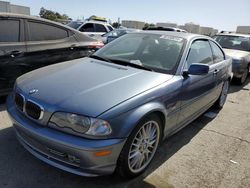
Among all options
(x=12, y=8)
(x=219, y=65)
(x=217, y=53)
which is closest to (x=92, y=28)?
(x=217, y=53)

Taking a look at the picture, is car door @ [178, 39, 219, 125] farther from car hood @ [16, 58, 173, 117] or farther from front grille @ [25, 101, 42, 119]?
front grille @ [25, 101, 42, 119]

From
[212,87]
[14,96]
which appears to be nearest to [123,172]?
[14,96]

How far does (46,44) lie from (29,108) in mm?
2678

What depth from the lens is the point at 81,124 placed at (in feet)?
7.71

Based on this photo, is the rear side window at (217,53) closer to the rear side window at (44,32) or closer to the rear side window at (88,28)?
the rear side window at (44,32)

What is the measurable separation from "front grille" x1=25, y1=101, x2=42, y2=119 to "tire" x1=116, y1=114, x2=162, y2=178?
2.94 feet

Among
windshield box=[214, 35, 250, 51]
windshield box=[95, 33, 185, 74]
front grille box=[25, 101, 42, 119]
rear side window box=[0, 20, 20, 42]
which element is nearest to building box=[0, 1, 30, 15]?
windshield box=[214, 35, 250, 51]

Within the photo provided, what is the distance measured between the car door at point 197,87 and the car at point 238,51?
133 inches

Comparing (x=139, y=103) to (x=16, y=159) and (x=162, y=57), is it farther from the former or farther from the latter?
(x=16, y=159)

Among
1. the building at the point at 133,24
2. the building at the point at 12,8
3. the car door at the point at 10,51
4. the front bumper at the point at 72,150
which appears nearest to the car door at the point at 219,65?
the front bumper at the point at 72,150

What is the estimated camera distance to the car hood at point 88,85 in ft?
8.01

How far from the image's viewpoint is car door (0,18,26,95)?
443 centimetres

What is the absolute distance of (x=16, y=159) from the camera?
118 inches

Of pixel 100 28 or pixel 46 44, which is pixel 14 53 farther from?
pixel 100 28
